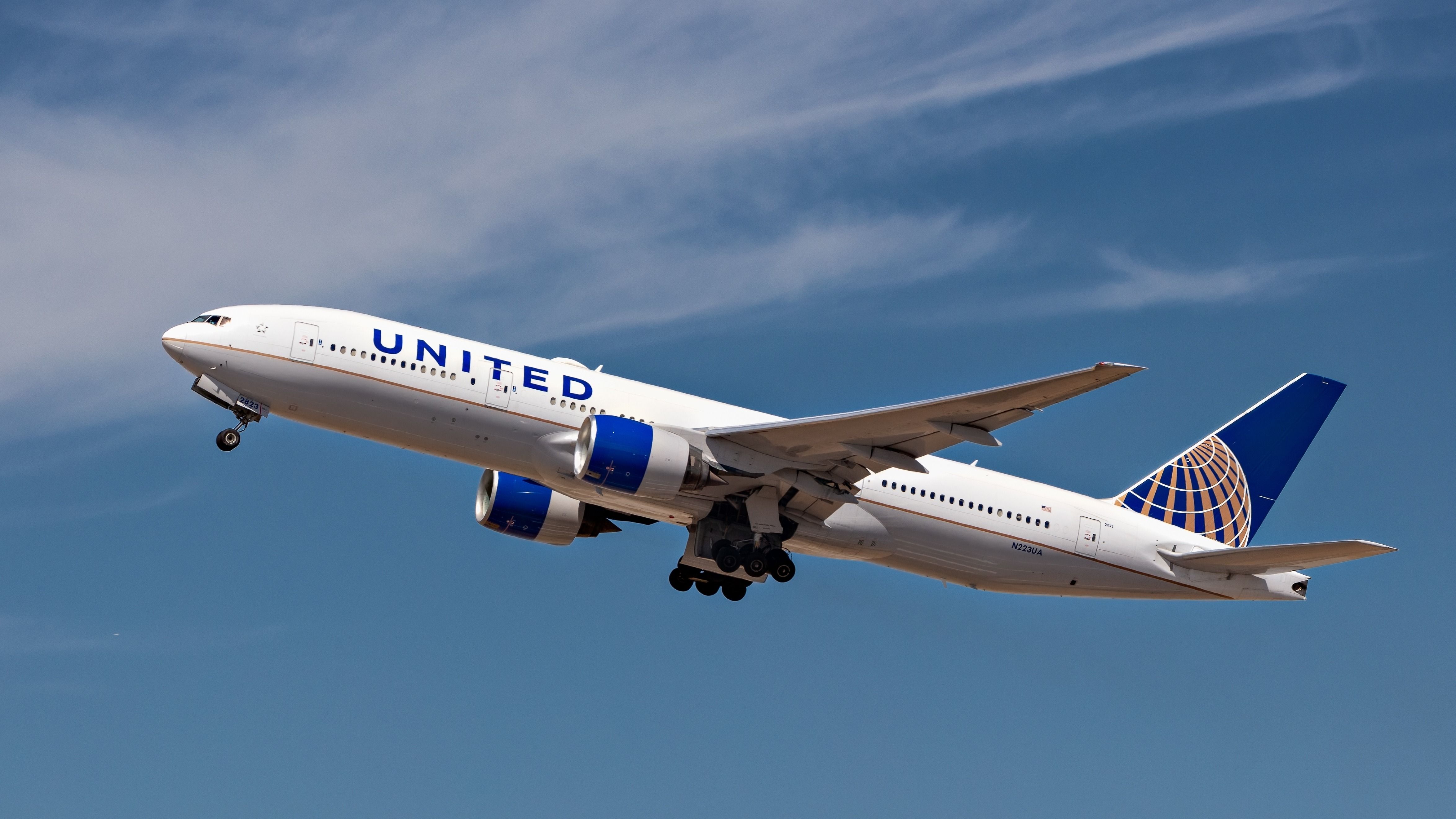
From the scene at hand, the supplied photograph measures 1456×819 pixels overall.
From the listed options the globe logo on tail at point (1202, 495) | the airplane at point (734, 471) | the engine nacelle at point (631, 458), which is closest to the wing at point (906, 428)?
the airplane at point (734, 471)

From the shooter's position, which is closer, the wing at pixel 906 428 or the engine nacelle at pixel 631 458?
the wing at pixel 906 428

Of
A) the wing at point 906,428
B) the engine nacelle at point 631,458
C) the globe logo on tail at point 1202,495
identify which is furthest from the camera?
the globe logo on tail at point 1202,495

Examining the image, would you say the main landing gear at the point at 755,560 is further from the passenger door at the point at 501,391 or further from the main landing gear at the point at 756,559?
the passenger door at the point at 501,391

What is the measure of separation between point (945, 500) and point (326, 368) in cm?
1460

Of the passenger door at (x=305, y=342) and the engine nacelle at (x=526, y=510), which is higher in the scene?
the passenger door at (x=305, y=342)

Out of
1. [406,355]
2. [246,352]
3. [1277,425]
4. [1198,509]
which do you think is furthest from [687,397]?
[1277,425]

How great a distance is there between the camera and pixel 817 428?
→ 31438 mm

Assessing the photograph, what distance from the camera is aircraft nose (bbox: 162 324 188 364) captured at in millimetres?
31266

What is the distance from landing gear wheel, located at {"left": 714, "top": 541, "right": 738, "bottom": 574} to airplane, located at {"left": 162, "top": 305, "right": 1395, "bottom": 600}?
41mm

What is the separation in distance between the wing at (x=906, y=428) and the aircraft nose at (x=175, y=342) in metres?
11.6

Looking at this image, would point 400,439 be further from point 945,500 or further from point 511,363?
point 945,500

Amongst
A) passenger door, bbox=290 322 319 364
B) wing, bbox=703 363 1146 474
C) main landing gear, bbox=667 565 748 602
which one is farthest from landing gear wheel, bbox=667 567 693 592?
passenger door, bbox=290 322 319 364

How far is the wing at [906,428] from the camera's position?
28344 millimetres

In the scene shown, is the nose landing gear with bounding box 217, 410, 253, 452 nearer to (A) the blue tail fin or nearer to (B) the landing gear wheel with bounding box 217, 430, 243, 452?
(B) the landing gear wheel with bounding box 217, 430, 243, 452
